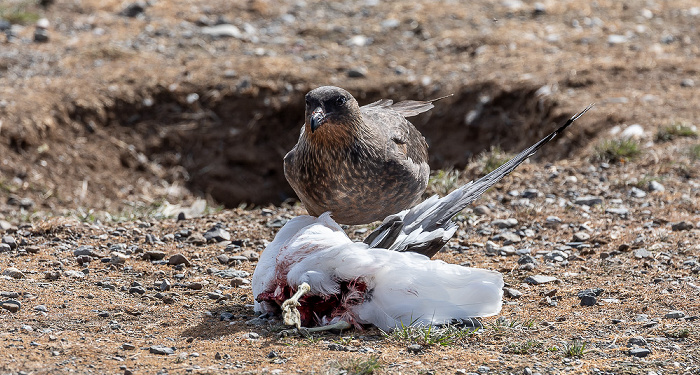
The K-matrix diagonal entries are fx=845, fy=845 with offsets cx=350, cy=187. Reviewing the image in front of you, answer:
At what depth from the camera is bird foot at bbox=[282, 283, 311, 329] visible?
388 cm

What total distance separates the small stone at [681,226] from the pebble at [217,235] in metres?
3.05

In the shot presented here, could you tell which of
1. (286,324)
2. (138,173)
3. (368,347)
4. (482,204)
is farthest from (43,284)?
(138,173)

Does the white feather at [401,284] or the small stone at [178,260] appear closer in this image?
the white feather at [401,284]

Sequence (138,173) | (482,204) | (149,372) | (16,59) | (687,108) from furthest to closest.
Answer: (16,59)
(138,173)
(687,108)
(482,204)
(149,372)

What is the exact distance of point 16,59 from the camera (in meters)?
9.45

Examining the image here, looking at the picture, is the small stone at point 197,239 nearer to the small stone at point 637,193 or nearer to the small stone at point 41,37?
the small stone at point 637,193

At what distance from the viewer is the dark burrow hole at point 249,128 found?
8844 mm

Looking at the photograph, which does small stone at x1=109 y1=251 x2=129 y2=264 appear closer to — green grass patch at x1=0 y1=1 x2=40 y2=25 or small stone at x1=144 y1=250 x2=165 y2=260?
small stone at x1=144 y1=250 x2=165 y2=260

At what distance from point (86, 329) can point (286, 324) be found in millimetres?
966

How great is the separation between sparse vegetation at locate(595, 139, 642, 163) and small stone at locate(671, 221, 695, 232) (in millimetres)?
1351

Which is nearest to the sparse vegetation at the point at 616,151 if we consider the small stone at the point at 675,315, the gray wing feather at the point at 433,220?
the gray wing feather at the point at 433,220

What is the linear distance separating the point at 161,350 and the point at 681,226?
3719mm

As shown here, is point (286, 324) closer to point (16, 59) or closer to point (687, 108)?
point (687, 108)

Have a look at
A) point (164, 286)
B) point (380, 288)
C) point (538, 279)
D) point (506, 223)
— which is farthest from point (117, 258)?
point (506, 223)
